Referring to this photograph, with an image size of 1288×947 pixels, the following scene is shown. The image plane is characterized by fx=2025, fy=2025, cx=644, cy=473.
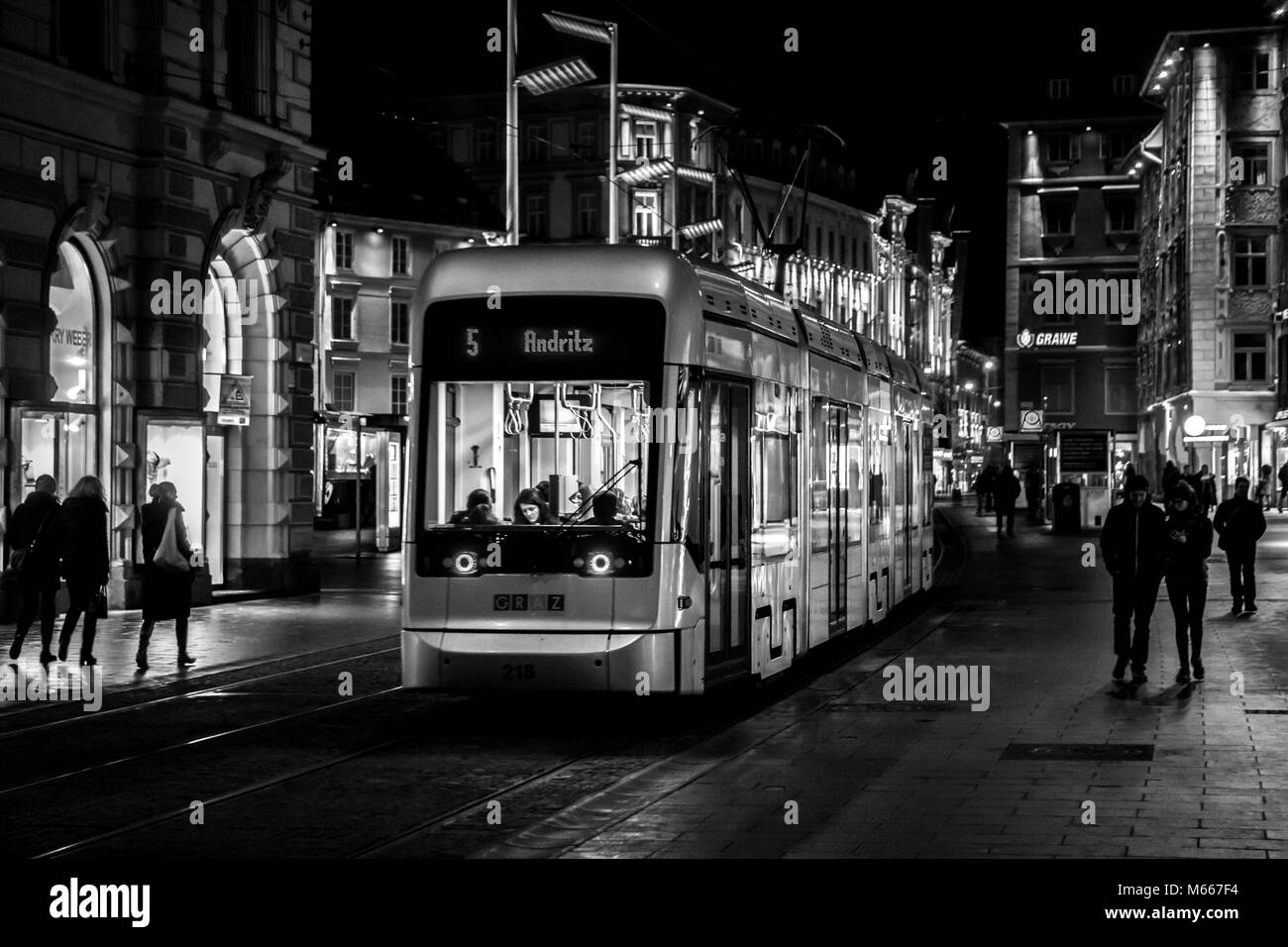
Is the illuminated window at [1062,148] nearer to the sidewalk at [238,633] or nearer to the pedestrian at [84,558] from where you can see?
the sidewalk at [238,633]

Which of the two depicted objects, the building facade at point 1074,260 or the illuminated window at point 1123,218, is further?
the illuminated window at point 1123,218

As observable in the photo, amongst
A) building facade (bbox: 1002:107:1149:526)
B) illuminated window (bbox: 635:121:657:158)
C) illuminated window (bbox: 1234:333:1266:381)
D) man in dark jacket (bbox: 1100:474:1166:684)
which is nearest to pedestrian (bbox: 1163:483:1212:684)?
man in dark jacket (bbox: 1100:474:1166:684)

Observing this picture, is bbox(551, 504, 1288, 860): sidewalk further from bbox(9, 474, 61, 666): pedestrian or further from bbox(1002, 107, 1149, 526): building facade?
bbox(1002, 107, 1149, 526): building facade

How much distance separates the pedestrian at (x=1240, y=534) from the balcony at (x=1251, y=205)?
45.7 m

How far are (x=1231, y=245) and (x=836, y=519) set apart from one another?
172ft

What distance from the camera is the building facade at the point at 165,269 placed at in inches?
990

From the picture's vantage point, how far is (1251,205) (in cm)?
6812

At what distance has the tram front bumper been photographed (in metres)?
13.9

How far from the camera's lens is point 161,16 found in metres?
27.6

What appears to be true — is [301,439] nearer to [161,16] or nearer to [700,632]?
[161,16]

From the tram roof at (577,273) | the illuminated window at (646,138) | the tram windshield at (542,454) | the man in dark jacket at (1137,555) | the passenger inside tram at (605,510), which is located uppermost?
the illuminated window at (646,138)

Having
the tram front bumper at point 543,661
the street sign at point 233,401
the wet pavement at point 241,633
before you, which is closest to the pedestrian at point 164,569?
the wet pavement at point 241,633

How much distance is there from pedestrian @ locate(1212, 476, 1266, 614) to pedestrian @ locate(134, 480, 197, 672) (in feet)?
38.9

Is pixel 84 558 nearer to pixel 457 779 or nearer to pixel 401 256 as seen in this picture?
pixel 457 779
